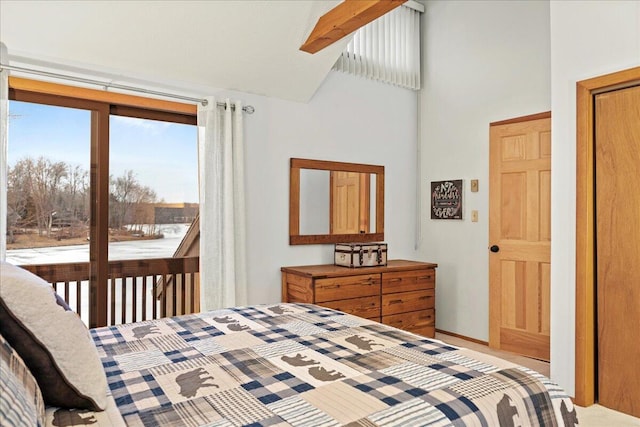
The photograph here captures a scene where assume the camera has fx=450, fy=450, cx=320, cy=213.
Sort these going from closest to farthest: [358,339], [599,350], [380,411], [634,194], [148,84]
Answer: [380,411] → [358,339] → [634,194] → [599,350] → [148,84]

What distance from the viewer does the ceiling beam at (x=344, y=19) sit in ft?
8.83

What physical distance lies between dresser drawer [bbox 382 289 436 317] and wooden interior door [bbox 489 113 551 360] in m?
0.54

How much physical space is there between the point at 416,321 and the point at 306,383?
115 inches

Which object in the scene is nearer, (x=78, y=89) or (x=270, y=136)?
(x=78, y=89)

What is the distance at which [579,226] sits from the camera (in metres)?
2.77

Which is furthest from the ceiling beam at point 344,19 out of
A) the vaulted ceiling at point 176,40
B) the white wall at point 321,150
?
the white wall at point 321,150

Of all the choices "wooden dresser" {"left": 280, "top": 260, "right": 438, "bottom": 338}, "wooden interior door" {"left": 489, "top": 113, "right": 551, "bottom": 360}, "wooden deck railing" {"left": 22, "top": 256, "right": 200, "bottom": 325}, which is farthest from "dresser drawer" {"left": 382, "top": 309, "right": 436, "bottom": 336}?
"wooden deck railing" {"left": 22, "top": 256, "right": 200, "bottom": 325}

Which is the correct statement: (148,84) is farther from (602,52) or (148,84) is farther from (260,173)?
(602,52)

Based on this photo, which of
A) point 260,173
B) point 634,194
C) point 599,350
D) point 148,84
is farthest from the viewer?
point 260,173

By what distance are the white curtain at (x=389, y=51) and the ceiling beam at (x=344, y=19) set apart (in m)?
0.82

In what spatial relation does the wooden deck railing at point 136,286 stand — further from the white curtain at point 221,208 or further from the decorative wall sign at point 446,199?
the decorative wall sign at point 446,199

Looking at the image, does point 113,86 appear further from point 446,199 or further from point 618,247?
point 618,247

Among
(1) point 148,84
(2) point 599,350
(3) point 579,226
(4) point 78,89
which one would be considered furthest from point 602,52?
(4) point 78,89

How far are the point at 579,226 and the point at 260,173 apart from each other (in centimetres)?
234
